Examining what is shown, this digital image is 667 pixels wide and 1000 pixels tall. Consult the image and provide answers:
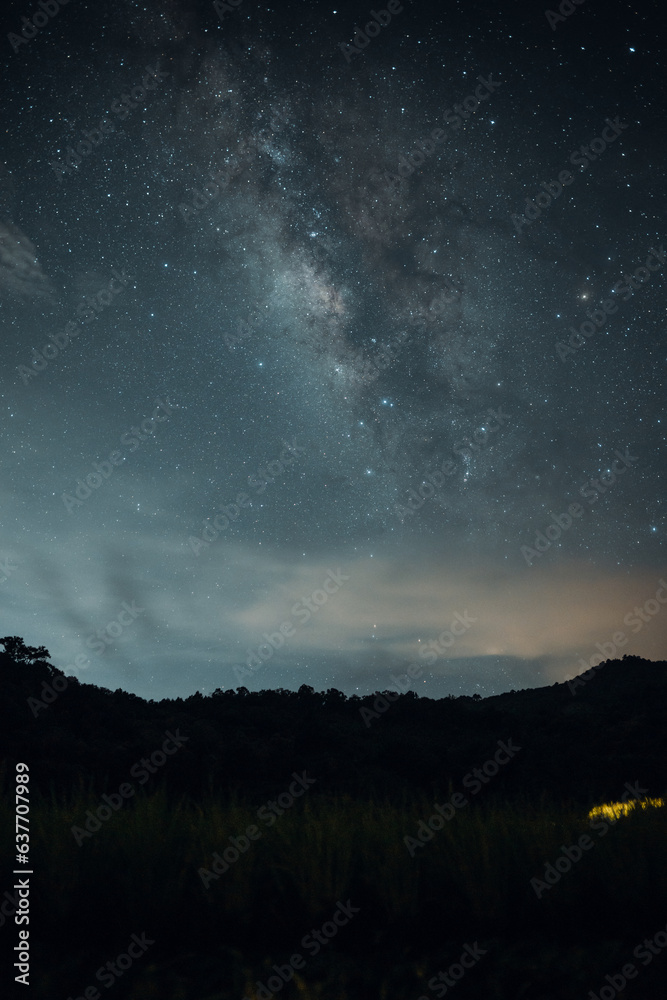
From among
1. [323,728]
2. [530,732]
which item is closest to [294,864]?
[323,728]

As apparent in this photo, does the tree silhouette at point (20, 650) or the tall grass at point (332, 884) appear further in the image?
the tree silhouette at point (20, 650)

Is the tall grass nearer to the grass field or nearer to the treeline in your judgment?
the grass field

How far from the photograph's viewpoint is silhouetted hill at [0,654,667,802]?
16125 mm

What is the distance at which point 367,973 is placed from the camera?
128 inches

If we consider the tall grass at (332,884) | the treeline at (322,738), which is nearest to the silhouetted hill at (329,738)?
the treeline at (322,738)

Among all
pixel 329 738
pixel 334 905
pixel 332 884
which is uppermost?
pixel 329 738

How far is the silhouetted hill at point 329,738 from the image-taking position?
16125 mm

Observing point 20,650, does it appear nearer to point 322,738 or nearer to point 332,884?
point 322,738

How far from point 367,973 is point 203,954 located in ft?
3.11

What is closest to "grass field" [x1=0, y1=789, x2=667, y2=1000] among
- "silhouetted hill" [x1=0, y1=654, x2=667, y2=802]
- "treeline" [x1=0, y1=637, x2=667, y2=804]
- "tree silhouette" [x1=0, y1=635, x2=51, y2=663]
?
"treeline" [x1=0, y1=637, x2=667, y2=804]

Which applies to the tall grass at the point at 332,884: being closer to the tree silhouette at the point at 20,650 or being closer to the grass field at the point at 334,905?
the grass field at the point at 334,905

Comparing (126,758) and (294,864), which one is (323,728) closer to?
(126,758)

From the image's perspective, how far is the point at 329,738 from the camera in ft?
65.9

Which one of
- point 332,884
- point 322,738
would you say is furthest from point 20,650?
point 332,884
